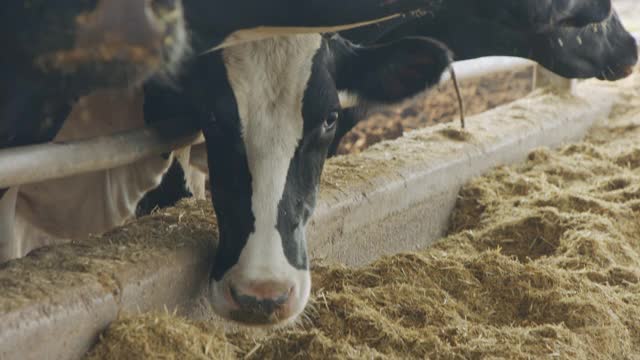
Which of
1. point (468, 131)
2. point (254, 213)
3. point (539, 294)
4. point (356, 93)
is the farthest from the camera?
point (468, 131)

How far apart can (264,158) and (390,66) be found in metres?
0.82

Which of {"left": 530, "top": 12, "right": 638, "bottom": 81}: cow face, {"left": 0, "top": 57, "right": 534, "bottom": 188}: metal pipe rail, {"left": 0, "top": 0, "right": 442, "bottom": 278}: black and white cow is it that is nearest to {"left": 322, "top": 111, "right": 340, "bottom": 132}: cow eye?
{"left": 0, "top": 0, "right": 442, "bottom": 278}: black and white cow

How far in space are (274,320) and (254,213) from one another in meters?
0.32

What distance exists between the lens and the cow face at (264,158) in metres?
2.92

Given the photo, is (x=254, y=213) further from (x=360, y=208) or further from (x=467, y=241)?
(x=467, y=241)

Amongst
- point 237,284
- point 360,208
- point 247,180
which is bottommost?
point 360,208

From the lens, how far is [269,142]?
3051mm

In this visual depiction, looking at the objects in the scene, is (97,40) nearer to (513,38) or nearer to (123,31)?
(123,31)

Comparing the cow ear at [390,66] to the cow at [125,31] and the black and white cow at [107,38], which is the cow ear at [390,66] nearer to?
the black and white cow at [107,38]

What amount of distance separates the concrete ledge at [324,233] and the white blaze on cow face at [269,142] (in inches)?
8.3

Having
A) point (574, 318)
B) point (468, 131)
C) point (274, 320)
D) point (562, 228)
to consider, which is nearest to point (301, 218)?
point (274, 320)

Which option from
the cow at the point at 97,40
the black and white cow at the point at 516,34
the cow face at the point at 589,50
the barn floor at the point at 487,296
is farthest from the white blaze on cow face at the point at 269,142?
the cow face at the point at 589,50

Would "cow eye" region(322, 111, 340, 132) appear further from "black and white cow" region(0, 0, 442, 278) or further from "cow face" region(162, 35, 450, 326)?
"black and white cow" region(0, 0, 442, 278)

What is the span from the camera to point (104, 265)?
2746mm
